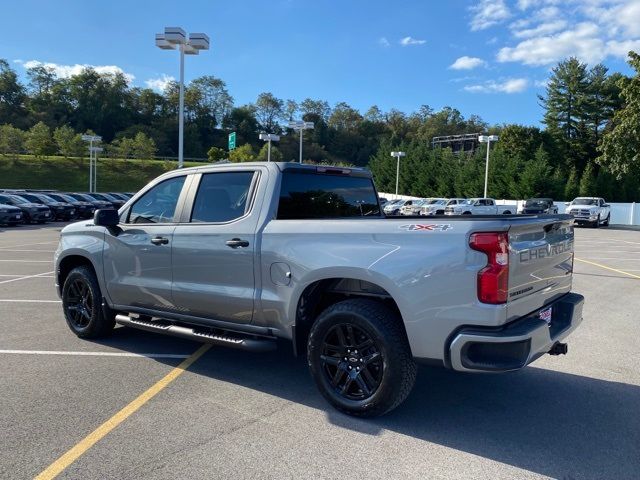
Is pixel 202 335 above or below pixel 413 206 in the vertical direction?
below

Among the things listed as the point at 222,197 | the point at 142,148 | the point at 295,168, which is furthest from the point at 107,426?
the point at 142,148

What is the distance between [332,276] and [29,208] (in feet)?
93.9

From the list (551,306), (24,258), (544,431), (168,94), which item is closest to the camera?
(544,431)

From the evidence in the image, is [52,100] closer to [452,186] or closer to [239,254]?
[452,186]

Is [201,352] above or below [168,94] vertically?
below

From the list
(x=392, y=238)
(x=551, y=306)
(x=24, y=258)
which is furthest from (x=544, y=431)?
(x=24, y=258)

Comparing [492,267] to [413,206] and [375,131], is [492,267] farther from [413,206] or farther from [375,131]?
[375,131]

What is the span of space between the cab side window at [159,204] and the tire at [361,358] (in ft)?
6.87

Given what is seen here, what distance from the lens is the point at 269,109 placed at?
468 feet

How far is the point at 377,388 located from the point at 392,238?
43.9 inches

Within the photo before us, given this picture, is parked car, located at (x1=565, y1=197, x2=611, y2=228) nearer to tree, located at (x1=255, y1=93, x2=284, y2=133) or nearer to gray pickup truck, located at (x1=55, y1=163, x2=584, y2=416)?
gray pickup truck, located at (x1=55, y1=163, x2=584, y2=416)

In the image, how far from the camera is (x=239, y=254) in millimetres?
4547

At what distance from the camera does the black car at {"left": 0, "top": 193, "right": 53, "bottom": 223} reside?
91.0 ft

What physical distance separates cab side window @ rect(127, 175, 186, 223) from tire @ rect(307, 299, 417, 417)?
6.87 ft
